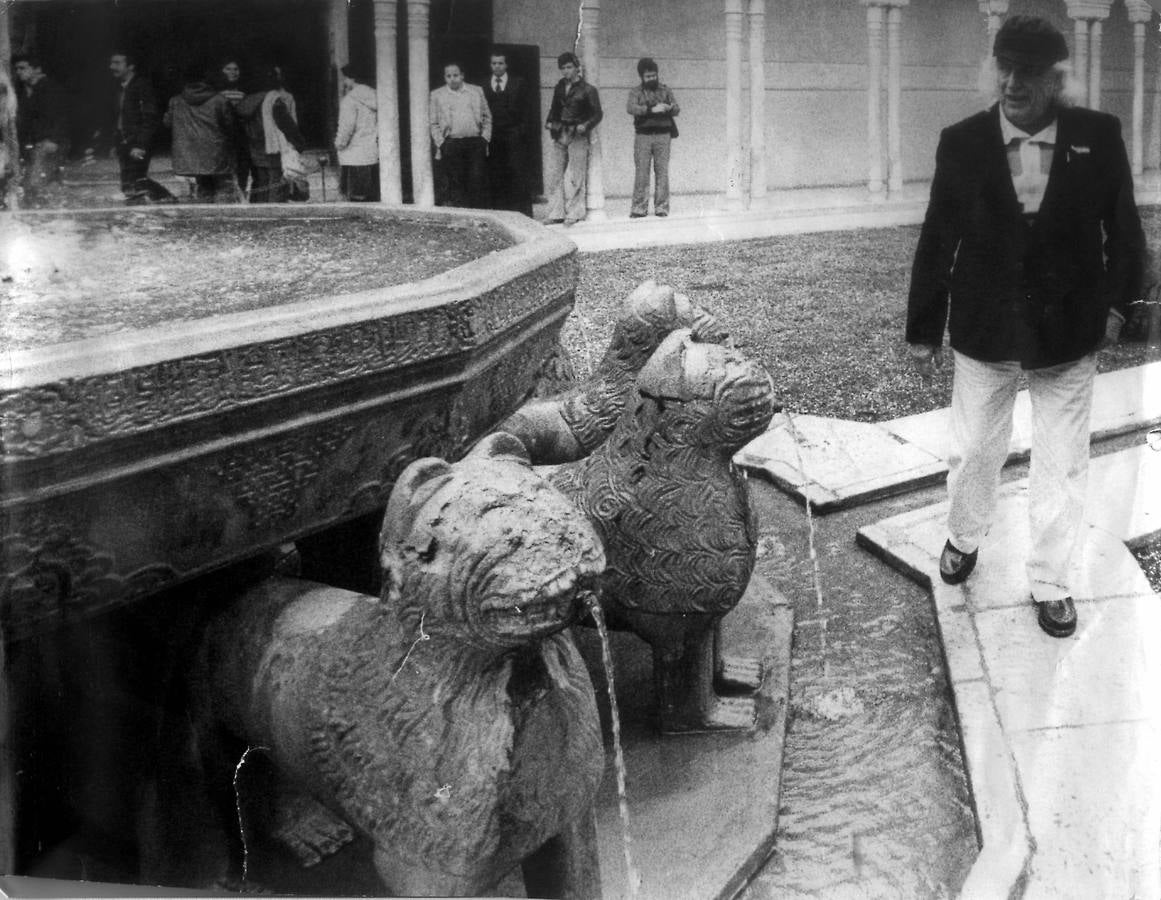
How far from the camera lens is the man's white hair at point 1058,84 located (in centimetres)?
229

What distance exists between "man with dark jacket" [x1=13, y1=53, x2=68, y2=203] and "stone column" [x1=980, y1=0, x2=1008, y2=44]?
195 cm

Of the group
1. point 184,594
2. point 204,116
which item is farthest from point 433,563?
point 204,116

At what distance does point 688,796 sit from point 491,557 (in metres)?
1.09

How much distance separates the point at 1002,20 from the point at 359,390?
1689 mm

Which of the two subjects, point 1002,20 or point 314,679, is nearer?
point 314,679

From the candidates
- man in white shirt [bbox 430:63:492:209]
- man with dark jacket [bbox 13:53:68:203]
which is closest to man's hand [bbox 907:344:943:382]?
man in white shirt [bbox 430:63:492:209]

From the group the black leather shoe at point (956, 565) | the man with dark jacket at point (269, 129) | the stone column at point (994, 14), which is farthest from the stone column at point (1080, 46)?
the man with dark jacket at point (269, 129)

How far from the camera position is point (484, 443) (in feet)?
6.07

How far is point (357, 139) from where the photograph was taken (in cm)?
278

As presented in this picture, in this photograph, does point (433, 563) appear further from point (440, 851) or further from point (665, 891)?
point (665, 891)

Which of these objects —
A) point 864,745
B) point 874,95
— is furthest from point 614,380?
point 864,745

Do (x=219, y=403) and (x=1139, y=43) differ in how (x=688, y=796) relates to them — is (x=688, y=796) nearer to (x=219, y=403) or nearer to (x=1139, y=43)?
(x=219, y=403)

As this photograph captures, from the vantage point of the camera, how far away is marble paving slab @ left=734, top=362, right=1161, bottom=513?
393 cm

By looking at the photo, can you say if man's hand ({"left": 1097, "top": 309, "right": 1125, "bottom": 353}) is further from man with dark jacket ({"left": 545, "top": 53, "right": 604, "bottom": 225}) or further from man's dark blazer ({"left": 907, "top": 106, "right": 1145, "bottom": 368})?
man with dark jacket ({"left": 545, "top": 53, "right": 604, "bottom": 225})
